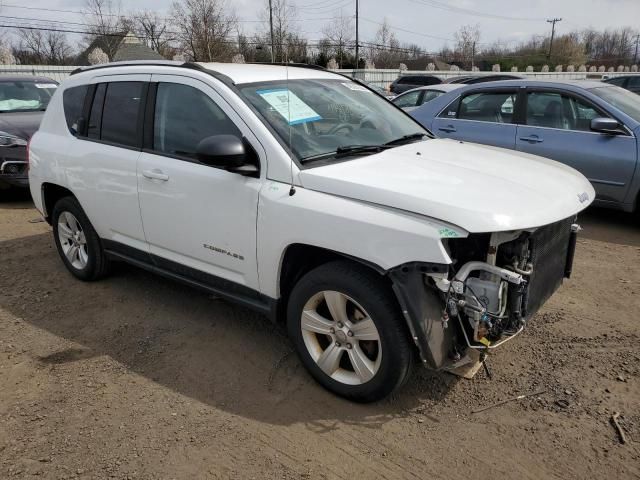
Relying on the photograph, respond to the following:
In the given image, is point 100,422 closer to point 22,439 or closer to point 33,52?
point 22,439

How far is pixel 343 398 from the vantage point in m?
3.05

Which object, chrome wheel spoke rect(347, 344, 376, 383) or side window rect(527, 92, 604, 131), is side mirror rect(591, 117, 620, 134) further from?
chrome wheel spoke rect(347, 344, 376, 383)

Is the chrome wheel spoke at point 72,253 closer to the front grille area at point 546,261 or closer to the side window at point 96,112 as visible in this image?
the side window at point 96,112

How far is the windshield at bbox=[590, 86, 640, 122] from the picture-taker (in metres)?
6.14

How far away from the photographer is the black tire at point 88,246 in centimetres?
456

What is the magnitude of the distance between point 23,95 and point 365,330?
28.6 feet

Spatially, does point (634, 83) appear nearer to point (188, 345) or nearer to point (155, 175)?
point (155, 175)

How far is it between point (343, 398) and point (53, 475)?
1542 millimetres

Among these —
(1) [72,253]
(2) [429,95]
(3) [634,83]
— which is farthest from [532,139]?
(3) [634,83]

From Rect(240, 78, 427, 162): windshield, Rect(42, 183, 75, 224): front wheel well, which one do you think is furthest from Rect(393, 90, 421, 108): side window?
Rect(42, 183, 75, 224): front wheel well

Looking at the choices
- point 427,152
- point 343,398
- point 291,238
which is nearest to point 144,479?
point 343,398

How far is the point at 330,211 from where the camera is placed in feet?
9.05

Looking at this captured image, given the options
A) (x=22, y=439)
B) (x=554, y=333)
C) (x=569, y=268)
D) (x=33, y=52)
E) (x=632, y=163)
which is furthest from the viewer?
(x=33, y=52)

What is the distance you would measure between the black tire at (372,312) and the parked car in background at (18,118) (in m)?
6.50
